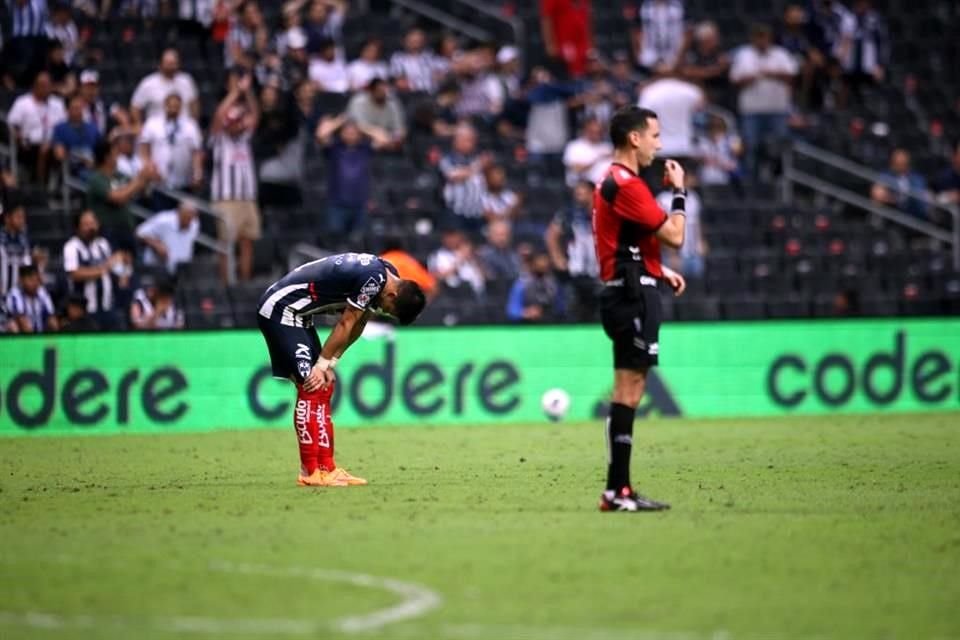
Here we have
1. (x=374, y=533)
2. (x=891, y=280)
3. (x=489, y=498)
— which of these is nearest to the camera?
(x=374, y=533)

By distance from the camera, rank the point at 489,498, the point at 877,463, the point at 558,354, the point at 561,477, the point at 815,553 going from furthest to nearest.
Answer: the point at 558,354 < the point at 877,463 < the point at 561,477 < the point at 489,498 < the point at 815,553

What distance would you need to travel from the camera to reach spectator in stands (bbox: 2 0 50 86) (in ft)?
72.3

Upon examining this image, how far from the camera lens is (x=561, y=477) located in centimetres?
1367

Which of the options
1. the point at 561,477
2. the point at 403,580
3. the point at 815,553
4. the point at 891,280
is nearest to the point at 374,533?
the point at 403,580

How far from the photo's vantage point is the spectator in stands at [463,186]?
23.2 m

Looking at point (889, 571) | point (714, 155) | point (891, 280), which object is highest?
point (714, 155)

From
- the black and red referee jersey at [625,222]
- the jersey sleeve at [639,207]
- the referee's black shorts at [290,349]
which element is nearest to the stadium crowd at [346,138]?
the referee's black shorts at [290,349]

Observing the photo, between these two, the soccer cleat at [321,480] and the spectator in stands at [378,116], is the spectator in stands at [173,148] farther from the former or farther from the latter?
the soccer cleat at [321,480]

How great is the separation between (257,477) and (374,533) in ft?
12.5

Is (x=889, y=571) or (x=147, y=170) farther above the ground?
(x=147, y=170)

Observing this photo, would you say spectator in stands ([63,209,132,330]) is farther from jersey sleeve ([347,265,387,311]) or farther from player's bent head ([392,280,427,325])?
player's bent head ([392,280,427,325])

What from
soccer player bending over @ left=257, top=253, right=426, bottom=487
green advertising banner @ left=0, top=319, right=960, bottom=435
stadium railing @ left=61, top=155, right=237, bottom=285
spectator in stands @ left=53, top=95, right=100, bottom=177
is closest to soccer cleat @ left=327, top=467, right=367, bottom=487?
soccer player bending over @ left=257, top=253, right=426, bottom=487

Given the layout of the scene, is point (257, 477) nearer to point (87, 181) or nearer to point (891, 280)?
point (87, 181)

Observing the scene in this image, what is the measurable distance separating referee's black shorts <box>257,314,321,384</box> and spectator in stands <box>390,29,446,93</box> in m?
12.7
